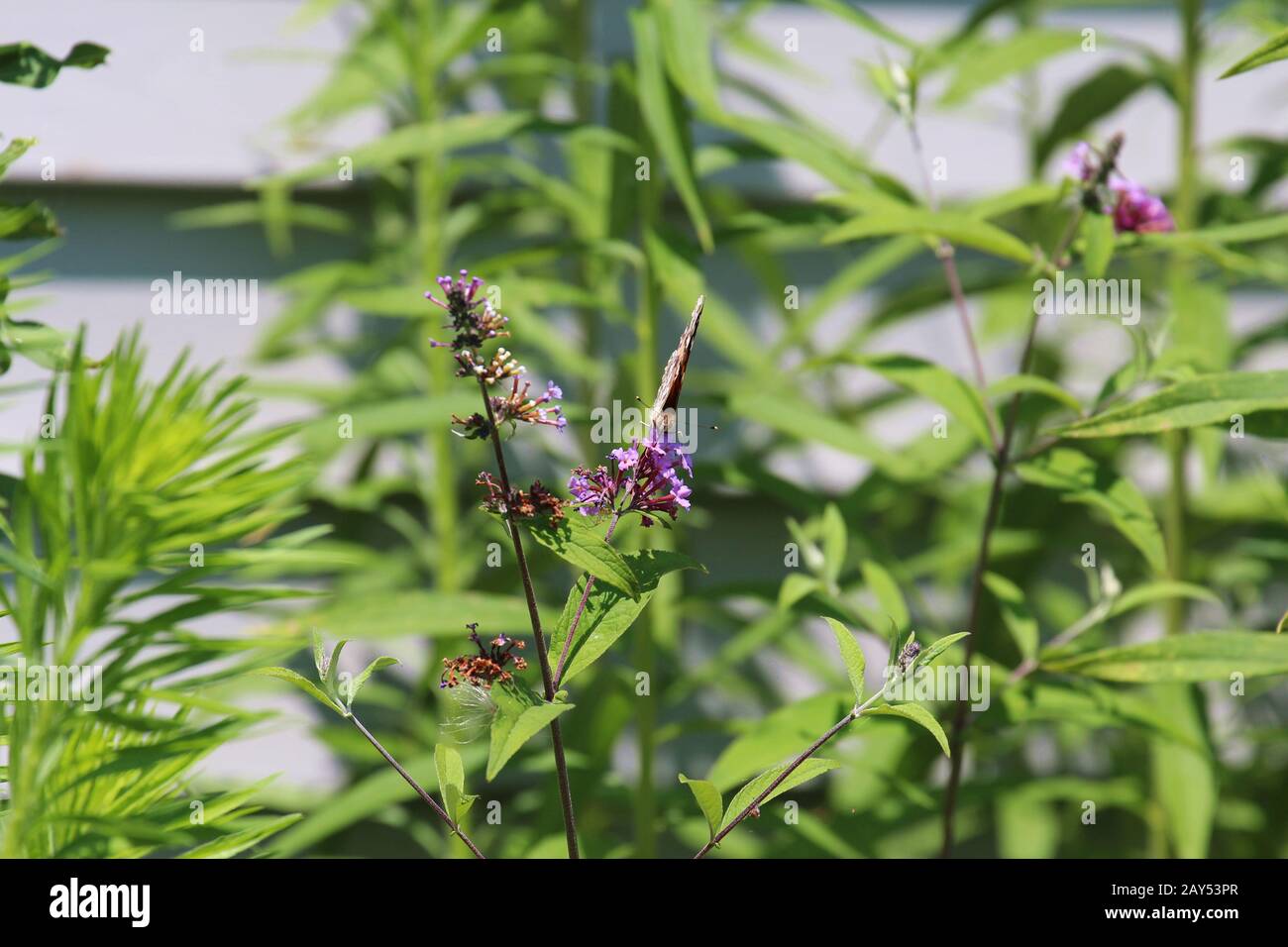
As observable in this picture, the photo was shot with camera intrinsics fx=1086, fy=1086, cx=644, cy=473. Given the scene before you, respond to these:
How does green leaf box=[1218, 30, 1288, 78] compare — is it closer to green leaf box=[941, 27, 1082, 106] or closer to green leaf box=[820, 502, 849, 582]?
green leaf box=[820, 502, 849, 582]

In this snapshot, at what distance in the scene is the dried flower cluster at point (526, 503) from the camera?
0.30m

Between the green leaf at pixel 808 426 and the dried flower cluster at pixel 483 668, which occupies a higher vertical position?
the green leaf at pixel 808 426

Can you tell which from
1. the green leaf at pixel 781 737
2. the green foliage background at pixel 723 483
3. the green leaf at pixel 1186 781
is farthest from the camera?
the green leaf at pixel 1186 781

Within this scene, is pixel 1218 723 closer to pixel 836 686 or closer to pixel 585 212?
pixel 836 686

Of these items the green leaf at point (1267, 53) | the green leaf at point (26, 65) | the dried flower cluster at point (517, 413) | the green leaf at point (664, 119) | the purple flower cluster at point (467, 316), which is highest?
the green leaf at point (664, 119)

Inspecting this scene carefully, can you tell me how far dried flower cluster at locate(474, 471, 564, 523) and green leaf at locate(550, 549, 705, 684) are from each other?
0.09 ft

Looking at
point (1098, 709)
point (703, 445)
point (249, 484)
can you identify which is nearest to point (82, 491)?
point (249, 484)

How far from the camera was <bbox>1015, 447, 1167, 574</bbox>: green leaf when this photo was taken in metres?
0.55

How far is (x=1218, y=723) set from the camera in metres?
1.20

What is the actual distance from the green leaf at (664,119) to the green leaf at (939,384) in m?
0.13

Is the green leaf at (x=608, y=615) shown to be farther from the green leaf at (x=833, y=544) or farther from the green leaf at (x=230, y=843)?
the green leaf at (x=833, y=544)

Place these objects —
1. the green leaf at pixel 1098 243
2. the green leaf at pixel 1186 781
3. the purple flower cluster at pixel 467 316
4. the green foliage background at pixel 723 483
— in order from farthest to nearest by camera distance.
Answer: the green leaf at pixel 1186 781 < the green leaf at pixel 1098 243 < the green foliage background at pixel 723 483 < the purple flower cluster at pixel 467 316

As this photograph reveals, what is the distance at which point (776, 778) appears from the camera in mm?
335

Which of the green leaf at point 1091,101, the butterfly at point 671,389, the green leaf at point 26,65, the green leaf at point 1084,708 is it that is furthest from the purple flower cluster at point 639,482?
the green leaf at point 1091,101
